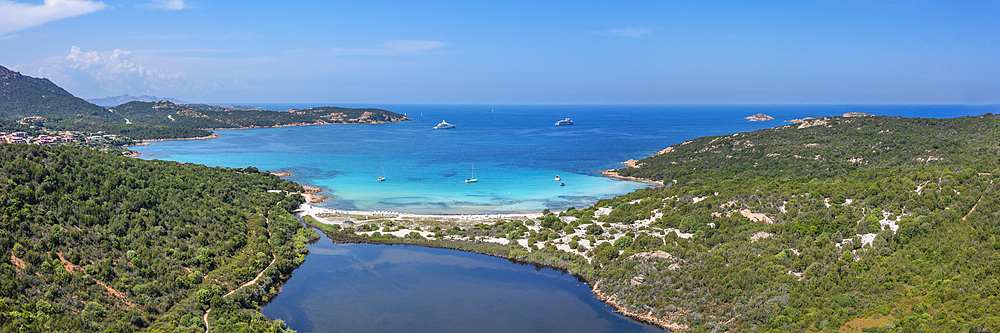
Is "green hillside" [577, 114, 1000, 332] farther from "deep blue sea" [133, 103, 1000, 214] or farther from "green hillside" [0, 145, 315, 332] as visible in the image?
"green hillside" [0, 145, 315, 332]

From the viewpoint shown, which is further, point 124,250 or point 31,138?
point 31,138

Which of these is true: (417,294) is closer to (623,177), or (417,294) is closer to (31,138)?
(623,177)

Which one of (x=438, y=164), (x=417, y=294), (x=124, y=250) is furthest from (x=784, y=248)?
(x=438, y=164)

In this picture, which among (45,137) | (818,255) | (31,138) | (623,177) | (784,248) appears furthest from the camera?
(45,137)

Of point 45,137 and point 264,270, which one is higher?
point 45,137

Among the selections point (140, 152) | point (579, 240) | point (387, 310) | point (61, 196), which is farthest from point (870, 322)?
point (140, 152)
